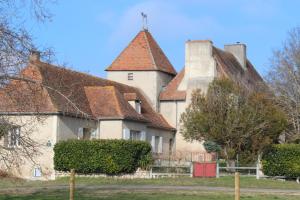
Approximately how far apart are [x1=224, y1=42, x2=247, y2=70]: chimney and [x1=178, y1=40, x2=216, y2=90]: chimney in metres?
10.1

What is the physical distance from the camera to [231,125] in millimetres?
43625

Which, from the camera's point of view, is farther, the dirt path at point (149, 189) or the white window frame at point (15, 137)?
the dirt path at point (149, 189)

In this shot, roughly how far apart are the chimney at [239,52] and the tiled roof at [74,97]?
13.2 metres

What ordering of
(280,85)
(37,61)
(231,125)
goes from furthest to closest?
(280,85) < (231,125) < (37,61)

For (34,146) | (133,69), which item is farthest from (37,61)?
(133,69)

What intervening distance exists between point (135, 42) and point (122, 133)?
1607 cm

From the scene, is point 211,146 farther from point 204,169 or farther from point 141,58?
point 141,58

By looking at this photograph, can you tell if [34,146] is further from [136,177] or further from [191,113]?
[191,113]

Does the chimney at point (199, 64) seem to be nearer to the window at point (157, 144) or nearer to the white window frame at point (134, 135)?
the window at point (157, 144)

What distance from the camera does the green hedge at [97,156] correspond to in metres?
39.5

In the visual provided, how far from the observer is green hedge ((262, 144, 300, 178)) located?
40031 mm

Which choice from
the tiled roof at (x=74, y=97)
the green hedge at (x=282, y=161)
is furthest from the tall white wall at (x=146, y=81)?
the green hedge at (x=282, y=161)

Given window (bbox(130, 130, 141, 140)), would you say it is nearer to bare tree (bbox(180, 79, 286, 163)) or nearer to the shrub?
bare tree (bbox(180, 79, 286, 163))

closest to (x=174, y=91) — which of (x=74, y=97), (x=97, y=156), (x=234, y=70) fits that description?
(x=234, y=70)
